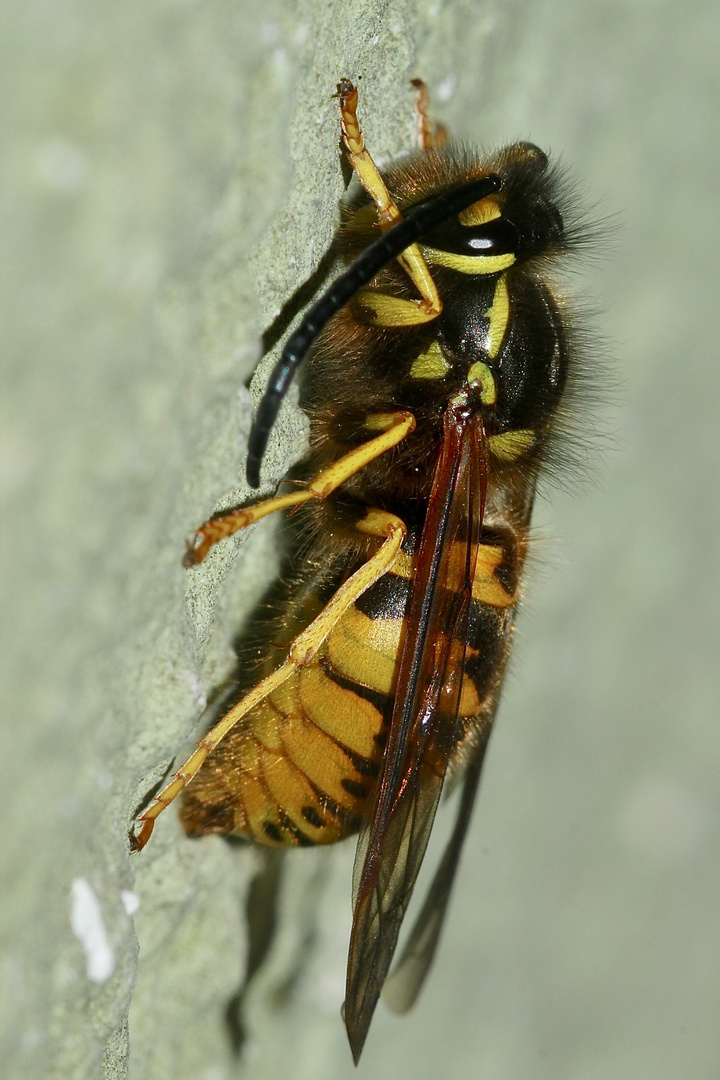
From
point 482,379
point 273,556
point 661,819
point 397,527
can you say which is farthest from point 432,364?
point 661,819

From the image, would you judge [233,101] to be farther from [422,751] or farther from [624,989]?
[624,989]

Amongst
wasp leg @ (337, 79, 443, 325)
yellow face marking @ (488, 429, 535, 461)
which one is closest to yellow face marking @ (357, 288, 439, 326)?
wasp leg @ (337, 79, 443, 325)

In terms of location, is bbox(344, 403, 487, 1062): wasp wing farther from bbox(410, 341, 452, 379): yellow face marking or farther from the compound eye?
the compound eye

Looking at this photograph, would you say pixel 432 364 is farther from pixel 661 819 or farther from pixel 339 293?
pixel 661 819

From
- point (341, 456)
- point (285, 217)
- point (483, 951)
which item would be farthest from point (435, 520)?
point (483, 951)

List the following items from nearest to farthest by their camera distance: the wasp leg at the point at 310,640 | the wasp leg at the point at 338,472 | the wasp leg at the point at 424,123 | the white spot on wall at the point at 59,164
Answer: the white spot on wall at the point at 59,164
the wasp leg at the point at 338,472
the wasp leg at the point at 310,640
the wasp leg at the point at 424,123

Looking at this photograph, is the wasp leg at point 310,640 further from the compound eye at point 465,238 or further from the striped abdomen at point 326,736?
the compound eye at point 465,238

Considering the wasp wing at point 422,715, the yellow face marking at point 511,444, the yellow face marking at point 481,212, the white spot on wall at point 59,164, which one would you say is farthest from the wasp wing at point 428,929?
the white spot on wall at point 59,164

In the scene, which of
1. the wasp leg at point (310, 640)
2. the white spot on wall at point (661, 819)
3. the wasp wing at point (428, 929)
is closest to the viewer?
the wasp leg at point (310, 640)
